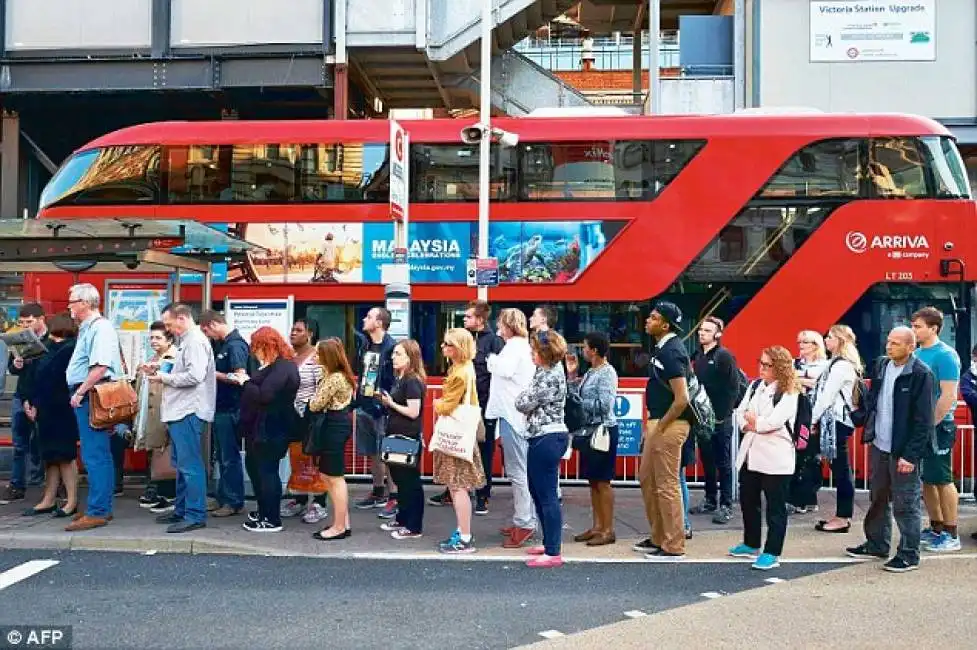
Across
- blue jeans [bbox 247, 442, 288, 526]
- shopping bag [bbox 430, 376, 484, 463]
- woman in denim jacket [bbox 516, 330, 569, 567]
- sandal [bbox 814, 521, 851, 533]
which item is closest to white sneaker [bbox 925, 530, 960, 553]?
sandal [bbox 814, 521, 851, 533]

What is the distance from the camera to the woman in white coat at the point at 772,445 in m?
6.94

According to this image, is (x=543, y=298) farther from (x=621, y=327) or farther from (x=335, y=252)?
(x=335, y=252)

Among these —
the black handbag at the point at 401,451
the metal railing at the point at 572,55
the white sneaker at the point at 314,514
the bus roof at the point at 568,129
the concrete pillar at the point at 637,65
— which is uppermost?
the metal railing at the point at 572,55

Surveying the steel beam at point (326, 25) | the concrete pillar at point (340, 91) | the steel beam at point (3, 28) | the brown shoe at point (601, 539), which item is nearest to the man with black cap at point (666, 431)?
the brown shoe at point (601, 539)

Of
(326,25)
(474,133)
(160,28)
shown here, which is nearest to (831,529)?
(474,133)

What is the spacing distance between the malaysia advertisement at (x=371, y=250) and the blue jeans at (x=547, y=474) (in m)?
5.02

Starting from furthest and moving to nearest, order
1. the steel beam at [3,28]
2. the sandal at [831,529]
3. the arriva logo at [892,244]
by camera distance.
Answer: the steel beam at [3,28] < the arriva logo at [892,244] < the sandal at [831,529]

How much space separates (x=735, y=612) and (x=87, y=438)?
5533mm

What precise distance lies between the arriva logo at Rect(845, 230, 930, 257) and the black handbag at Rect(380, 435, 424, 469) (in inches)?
260

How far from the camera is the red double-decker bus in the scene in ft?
37.9

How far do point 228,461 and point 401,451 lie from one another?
209 centimetres

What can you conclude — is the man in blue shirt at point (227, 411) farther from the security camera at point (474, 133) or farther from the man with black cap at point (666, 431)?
the security camera at point (474, 133)

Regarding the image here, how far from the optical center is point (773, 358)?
707 cm

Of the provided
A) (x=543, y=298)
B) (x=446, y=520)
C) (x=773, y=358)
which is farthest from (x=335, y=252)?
(x=773, y=358)
